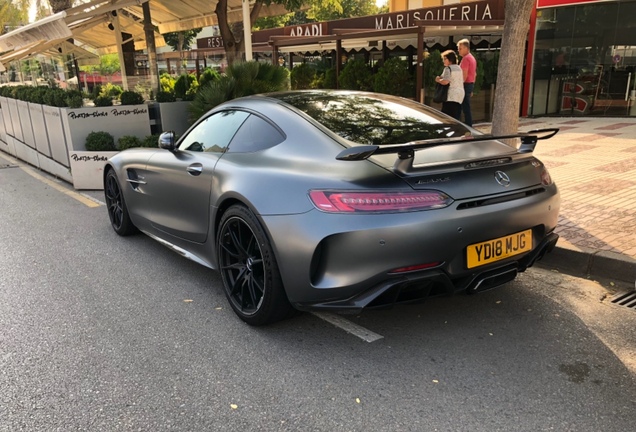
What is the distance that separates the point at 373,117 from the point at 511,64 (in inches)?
119

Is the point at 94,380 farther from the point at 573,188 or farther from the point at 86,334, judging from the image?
the point at 573,188

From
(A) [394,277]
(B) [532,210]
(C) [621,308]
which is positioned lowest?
(C) [621,308]

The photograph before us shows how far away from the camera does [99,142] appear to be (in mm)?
8531

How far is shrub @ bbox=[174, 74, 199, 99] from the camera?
1030 cm

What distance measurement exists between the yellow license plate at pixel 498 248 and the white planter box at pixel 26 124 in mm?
10763

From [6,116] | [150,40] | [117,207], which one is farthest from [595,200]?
[6,116]

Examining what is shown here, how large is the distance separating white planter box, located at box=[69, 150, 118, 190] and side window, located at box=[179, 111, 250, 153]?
15.1 ft

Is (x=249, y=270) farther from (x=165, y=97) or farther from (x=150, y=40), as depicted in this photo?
(x=150, y=40)

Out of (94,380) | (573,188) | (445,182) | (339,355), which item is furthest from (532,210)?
(573,188)

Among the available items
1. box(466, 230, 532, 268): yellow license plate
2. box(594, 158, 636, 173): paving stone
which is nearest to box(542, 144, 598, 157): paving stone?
box(594, 158, 636, 173): paving stone

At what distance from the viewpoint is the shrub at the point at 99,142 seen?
8516mm

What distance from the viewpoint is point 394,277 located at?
2797 millimetres

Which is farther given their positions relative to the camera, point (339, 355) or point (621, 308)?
point (621, 308)

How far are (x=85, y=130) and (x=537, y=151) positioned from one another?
7917 millimetres
